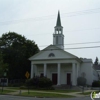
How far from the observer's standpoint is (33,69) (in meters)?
57.9

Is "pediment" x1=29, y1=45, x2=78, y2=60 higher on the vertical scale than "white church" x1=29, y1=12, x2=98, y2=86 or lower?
higher

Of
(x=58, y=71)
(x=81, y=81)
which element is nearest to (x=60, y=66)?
(x=58, y=71)

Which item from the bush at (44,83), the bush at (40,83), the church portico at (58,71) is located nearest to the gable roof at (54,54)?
the church portico at (58,71)

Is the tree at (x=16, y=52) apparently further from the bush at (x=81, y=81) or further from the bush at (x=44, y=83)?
the bush at (x=44, y=83)

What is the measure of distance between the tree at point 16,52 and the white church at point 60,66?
406 cm

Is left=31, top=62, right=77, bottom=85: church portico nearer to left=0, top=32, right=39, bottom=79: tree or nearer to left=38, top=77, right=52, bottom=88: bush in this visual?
left=0, top=32, right=39, bottom=79: tree

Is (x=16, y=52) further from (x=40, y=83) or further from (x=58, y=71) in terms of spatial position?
(x=40, y=83)

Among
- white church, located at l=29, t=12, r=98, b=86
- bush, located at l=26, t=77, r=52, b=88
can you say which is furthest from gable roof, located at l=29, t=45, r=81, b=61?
bush, located at l=26, t=77, r=52, b=88

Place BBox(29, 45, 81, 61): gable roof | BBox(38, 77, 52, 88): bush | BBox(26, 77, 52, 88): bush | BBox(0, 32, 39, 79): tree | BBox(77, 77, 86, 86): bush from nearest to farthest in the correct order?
BBox(38, 77, 52, 88): bush, BBox(26, 77, 52, 88): bush, BBox(29, 45, 81, 61): gable roof, BBox(77, 77, 86, 86): bush, BBox(0, 32, 39, 79): tree

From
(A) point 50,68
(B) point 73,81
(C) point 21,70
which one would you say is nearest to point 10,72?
(C) point 21,70

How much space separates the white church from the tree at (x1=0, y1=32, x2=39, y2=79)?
13.3ft

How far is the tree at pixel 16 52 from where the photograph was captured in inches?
2377

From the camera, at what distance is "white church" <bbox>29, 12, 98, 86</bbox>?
53812 mm

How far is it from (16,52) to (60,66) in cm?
1210
